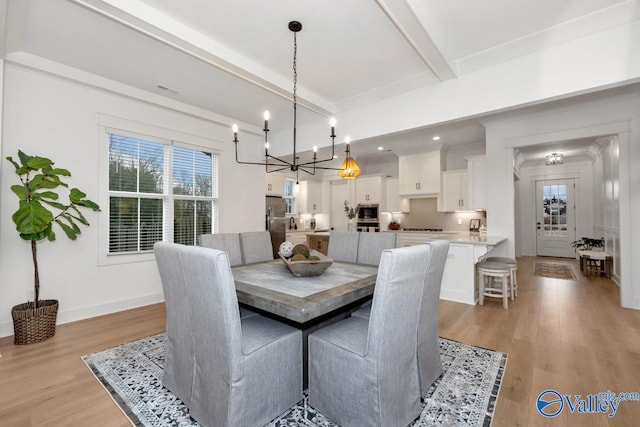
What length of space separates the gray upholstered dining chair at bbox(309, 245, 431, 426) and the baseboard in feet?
10.1

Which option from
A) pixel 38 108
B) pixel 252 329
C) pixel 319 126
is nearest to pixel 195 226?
pixel 38 108

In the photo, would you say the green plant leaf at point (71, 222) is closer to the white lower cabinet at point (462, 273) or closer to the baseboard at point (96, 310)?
the baseboard at point (96, 310)

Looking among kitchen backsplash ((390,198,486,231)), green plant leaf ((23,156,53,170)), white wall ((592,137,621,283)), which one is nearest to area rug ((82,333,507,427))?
green plant leaf ((23,156,53,170))

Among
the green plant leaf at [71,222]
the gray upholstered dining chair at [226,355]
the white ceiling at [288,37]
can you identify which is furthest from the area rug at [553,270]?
the green plant leaf at [71,222]

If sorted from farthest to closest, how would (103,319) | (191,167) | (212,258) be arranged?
(191,167), (103,319), (212,258)

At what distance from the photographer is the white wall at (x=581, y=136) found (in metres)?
3.49

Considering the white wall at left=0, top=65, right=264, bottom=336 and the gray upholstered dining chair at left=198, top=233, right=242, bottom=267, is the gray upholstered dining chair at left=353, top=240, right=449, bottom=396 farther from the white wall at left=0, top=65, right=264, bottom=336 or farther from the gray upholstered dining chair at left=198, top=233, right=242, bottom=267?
the white wall at left=0, top=65, right=264, bottom=336

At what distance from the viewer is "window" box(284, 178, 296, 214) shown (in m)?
7.51

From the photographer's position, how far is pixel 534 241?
26.6 feet

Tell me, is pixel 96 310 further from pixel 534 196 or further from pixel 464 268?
pixel 534 196

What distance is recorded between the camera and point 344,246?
3.20m

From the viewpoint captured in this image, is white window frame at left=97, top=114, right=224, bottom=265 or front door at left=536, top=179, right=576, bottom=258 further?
front door at left=536, top=179, right=576, bottom=258

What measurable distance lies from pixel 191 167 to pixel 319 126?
2103 mm

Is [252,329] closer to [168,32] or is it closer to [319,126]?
[168,32]
